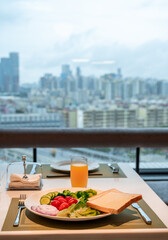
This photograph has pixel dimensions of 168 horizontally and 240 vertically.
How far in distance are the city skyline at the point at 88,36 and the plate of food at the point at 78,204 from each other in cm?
237

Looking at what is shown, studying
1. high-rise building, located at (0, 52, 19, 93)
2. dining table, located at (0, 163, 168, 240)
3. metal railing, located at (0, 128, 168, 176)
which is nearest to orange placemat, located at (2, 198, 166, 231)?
dining table, located at (0, 163, 168, 240)

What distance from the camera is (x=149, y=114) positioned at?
3301 millimetres

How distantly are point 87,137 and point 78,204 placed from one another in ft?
4.48

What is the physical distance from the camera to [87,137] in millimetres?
2301

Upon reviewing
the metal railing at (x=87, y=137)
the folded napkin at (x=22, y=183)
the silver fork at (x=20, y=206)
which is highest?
the metal railing at (x=87, y=137)

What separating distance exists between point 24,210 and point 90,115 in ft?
7.61

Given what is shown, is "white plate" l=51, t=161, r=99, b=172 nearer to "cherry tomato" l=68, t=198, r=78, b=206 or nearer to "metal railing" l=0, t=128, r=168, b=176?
"cherry tomato" l=68, t=198, r=78, b=206

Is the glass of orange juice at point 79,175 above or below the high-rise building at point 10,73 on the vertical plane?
below

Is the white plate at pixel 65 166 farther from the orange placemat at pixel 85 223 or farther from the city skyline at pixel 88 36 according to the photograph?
the city skyline at pixel 88 36

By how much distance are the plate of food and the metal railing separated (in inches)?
48.2

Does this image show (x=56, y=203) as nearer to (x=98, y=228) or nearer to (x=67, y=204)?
(x=67, y=204)

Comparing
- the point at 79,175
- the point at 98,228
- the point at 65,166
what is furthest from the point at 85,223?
the point at 65,166

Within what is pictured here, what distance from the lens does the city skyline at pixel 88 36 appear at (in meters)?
3.29

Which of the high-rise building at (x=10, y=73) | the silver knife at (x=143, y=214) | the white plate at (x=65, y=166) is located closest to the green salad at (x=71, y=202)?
the silver knife at (x=143, y=214)
